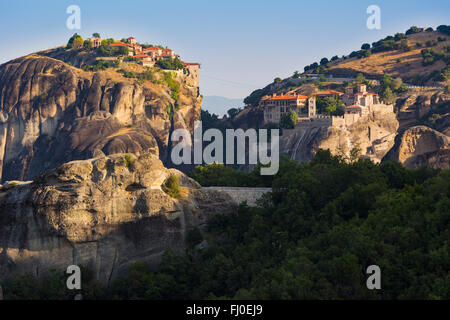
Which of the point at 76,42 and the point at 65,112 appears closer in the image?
the point at 65,112

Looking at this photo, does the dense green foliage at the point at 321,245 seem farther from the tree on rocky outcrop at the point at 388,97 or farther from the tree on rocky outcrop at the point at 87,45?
the tree on rocky outcrop at the point at 87,45

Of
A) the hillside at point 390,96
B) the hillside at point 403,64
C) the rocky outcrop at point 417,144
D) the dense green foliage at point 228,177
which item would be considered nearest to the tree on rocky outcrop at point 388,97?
the hillside at point 390,96

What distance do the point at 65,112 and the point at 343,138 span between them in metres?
45.2

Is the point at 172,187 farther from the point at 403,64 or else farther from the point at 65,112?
the point at 403,64

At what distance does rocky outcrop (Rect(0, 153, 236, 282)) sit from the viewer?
47.7 meters

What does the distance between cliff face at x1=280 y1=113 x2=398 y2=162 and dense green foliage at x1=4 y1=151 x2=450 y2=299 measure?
3787 centimetres

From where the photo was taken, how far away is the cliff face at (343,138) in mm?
95062

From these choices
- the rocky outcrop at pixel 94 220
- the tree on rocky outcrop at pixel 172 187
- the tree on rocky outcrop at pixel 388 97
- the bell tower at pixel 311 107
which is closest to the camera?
the rocky outcrop at pixel 94 220

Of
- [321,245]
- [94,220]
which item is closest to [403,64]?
[94,220]

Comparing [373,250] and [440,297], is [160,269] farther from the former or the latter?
[440,297]

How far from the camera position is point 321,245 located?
139 ft

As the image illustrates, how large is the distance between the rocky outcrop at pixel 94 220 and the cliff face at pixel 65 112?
6250cm

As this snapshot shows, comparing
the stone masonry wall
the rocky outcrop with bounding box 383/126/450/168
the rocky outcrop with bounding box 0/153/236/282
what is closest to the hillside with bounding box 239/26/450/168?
the rocky outcrop with bounding box 383/126/450/168

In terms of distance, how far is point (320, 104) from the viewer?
106m
